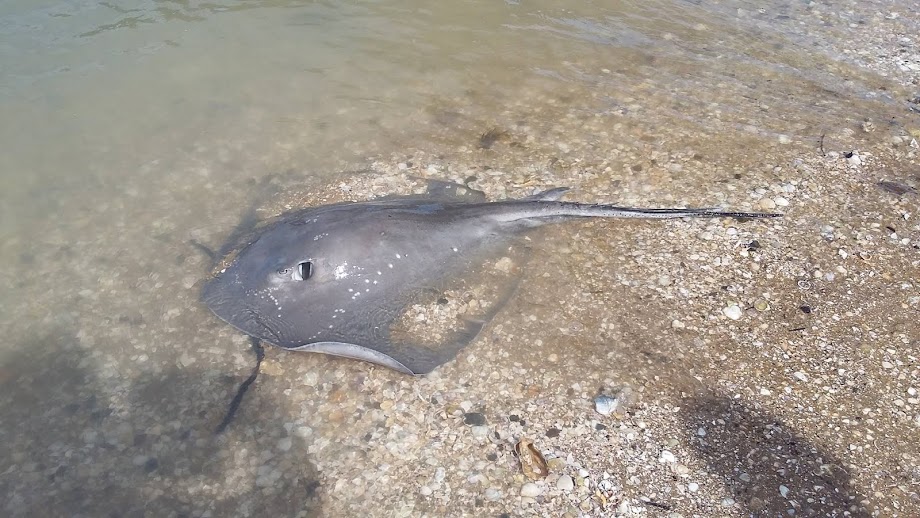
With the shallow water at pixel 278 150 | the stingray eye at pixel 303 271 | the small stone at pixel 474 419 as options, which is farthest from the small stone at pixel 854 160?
the stingray eye at pixel 303 271

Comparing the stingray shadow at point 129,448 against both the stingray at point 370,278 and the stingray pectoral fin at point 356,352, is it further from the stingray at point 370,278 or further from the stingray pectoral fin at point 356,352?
the stingray pectoral fin at point 356,352

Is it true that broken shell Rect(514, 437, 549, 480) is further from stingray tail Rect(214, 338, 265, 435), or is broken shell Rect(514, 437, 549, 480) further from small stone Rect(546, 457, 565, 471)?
stingray tail Rect(214, 338, 265, 435)

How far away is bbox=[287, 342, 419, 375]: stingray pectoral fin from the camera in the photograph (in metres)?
4.88

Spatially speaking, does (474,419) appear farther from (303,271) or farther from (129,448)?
(129,448)

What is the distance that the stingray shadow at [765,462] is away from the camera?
4.16 metres

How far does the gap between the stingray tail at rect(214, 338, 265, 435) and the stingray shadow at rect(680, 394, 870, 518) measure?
3.57 metres

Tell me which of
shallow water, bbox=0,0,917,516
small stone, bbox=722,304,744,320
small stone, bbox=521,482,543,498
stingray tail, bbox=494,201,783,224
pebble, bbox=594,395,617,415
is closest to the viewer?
small stone, bbox=521,482,543,498

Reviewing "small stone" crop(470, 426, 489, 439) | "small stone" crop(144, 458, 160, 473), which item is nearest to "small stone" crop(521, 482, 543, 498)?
"small stone" crop(470, 426, 489, 439)

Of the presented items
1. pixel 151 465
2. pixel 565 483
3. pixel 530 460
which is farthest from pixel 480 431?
pixel 151 465

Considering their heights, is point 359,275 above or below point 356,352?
above

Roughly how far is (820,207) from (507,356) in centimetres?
396

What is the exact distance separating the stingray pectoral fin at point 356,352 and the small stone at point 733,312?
9.55 feet

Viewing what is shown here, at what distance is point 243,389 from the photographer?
17.2 feet

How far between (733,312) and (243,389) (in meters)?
4.40
